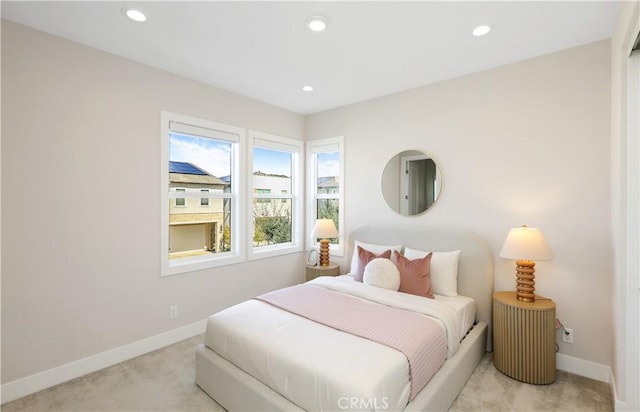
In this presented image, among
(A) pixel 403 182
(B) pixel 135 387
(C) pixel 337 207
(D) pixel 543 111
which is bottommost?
(B) pixel 135 387

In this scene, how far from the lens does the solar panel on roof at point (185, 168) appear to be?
319 centimetres

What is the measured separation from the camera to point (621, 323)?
1.95 m

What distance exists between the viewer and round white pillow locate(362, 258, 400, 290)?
9.27 ft

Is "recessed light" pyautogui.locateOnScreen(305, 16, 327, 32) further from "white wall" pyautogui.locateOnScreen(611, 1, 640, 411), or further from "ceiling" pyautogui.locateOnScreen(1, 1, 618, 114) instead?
"white wall" pyautogui.locateOnScreen(611, 1, 640, 411)

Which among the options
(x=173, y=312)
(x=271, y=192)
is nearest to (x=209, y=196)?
(x=271, y=192)

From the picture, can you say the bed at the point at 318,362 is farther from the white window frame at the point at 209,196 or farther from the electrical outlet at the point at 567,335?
the white window frame at the point at 209,196

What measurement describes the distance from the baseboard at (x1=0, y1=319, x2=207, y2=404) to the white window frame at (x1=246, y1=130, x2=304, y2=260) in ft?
3.70

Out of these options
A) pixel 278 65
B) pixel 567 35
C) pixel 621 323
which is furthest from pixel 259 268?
pixel 567 35

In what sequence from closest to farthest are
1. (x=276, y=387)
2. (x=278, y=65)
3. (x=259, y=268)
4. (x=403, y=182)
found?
(x=276, y=387)
(x=278, y=65)
(x=403, y=182)
(x=259, y=268)

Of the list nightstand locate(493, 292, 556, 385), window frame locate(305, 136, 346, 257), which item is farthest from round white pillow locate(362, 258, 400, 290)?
window frame locate(305, 136, 346, 257)

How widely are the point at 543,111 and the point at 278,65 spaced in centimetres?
237

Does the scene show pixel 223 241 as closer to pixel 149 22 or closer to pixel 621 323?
pixel 149 22

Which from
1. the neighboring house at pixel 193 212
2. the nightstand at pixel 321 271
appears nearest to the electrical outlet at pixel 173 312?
the neighboring house at pixel 193 212

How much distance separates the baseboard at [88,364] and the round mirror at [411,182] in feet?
8.50
